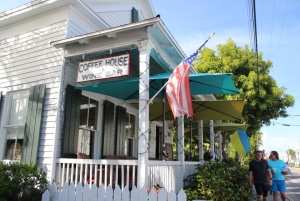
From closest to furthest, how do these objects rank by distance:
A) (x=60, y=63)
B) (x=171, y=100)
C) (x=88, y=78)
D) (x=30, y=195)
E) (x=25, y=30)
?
1. (x=171, y=100)
2. (x=30, y=195)
3. (x=88, y=78)
4. (x=60, y=63)
5. (x=25, y=30)

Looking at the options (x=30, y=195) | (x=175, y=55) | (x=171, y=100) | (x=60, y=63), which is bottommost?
(x=30, y=195)

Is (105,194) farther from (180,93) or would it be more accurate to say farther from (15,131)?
(15,131)

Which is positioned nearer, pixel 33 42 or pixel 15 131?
pixel 15 131

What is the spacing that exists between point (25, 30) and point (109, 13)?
303 cm

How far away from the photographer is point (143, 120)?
4.82 metres

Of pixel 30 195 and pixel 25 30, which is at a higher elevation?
pixel 25 30

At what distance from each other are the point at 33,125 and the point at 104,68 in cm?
247

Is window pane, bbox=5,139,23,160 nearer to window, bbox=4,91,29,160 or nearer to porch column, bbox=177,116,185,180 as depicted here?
window, bbox=4,91,29,160

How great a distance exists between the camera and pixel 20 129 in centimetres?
673

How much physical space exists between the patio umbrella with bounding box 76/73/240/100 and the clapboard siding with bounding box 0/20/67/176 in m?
1.02

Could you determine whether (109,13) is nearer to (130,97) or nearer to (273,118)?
(130,97)

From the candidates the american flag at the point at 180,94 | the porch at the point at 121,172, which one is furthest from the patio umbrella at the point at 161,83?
the porch at the point at 121,172

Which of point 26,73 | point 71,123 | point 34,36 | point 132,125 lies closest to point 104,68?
point 71,123

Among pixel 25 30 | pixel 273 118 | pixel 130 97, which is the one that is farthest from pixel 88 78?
pixel 273 118
